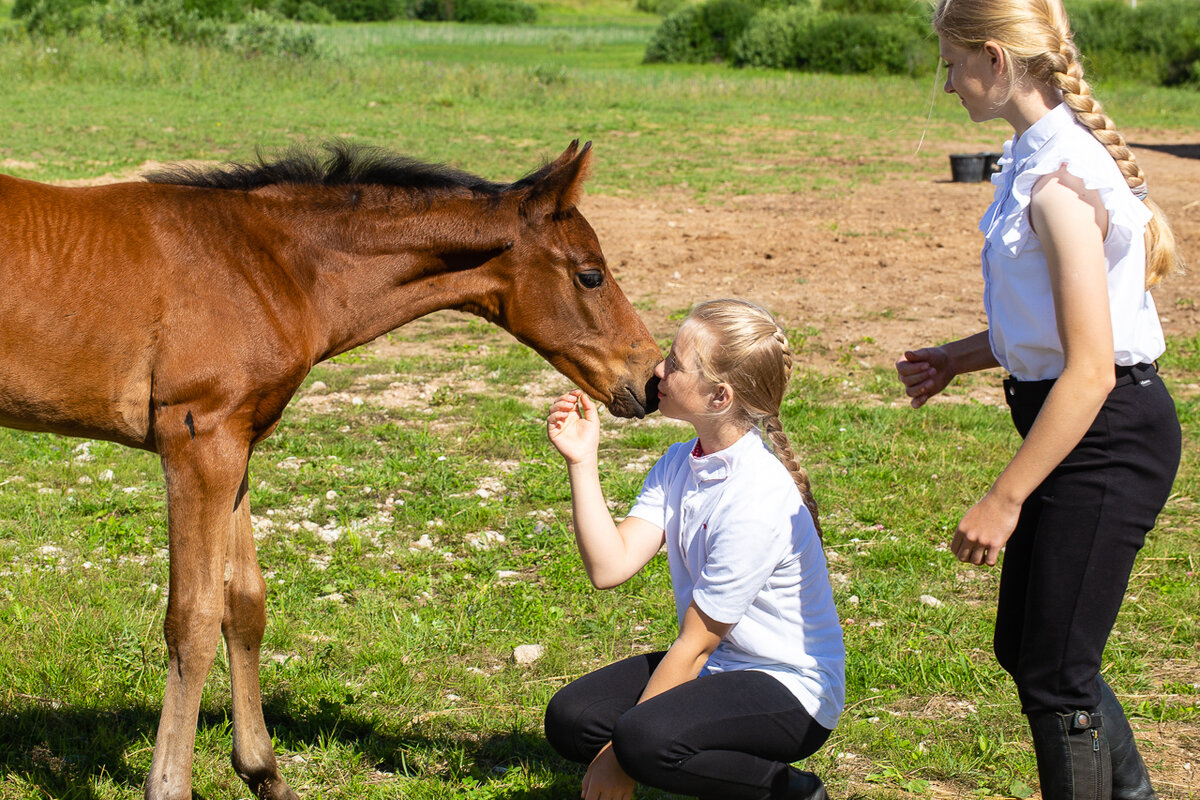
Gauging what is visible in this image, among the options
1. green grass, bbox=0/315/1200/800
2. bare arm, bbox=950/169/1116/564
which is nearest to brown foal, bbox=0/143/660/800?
green grass, bbox=0/315/1200/800

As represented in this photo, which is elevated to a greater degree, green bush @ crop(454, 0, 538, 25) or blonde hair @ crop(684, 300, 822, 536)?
green bush @ crop(454, 0, 538, 25)

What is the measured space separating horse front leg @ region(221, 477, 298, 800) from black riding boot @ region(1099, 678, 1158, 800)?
6.97 ft

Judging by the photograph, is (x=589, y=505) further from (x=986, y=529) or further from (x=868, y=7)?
(x=868, y=7)

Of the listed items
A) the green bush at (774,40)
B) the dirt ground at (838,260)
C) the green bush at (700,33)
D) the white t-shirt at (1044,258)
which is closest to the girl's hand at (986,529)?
the white t-shirt at (1044,258)

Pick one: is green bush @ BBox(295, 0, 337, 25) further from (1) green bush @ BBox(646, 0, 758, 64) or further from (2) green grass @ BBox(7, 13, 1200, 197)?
(2) green grass @ BBox(7, 13, 1200, 197)

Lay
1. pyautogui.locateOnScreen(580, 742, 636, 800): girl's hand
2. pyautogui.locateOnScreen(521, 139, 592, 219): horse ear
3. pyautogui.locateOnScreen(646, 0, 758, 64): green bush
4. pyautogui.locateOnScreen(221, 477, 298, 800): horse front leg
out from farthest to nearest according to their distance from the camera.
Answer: pyautogui.locateOnScreen(646, 0, 758, 64): green bush
pyautogui.locateOnScreen(521, 139, 592, 219): horse ear
pyautogui.locateOnScreen(221, 477, 298, 800): horse front leg
pyautogui.locateOnScreen(580, 742, 636, 800): girl's hand

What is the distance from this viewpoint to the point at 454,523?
4.63 m

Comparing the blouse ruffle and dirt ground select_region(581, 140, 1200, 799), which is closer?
the blouse ruffle

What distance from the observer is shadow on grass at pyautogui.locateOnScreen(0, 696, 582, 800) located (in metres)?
2.97

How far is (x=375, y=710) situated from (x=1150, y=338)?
2426mm

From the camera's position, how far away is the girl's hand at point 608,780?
237 cm

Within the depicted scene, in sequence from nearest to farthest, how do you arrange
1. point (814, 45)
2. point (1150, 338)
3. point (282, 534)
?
point (1150, 338) → point (282, 534) → point (814, 45)

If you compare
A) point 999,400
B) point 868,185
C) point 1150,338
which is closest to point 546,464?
point 999,400

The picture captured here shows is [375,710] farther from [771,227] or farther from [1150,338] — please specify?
[771,227]
